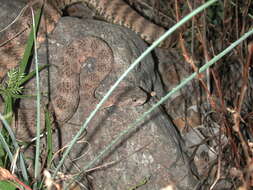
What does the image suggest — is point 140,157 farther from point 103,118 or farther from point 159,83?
point 159,83

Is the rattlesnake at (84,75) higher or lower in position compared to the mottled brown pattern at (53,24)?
lower

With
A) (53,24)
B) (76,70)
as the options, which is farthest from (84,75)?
(53,24)

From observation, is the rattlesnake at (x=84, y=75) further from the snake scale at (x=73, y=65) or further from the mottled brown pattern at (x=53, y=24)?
the mottled brown pattern at (x=53, y=24)

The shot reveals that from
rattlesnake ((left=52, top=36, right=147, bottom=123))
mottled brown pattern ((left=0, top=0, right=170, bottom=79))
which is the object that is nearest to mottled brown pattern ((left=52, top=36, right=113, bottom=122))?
rattlesnake ((left=52, top=36, right=147, bottom=123))

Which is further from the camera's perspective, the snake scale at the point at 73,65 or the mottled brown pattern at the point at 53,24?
the mottled brown pattern at the point at 53,24

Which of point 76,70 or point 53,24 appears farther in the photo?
point 53,24

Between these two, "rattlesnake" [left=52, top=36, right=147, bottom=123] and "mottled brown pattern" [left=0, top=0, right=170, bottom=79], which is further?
"mottled brown pattern" [left=0, top=0, right=170, bottom=79]

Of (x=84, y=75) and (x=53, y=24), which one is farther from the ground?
(x=53, y=24)

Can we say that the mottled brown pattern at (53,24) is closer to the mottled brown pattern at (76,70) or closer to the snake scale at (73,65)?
the snake scale at (73,65)

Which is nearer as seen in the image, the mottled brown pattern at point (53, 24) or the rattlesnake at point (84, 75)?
the rattlesnake at point (84, 75)

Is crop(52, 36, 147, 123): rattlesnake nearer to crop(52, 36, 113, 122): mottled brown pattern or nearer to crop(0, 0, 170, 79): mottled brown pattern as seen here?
crop(52, 36, 113, 122): mottled brown pattern

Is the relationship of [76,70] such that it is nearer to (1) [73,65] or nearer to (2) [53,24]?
(1) [73,65]

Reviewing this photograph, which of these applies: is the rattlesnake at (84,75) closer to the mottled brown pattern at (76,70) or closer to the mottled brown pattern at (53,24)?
the mottled brown pattern at (76,70)

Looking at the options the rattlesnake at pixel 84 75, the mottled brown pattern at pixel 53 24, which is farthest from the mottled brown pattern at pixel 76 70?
the mottled brown pattern at pixel 53 24
